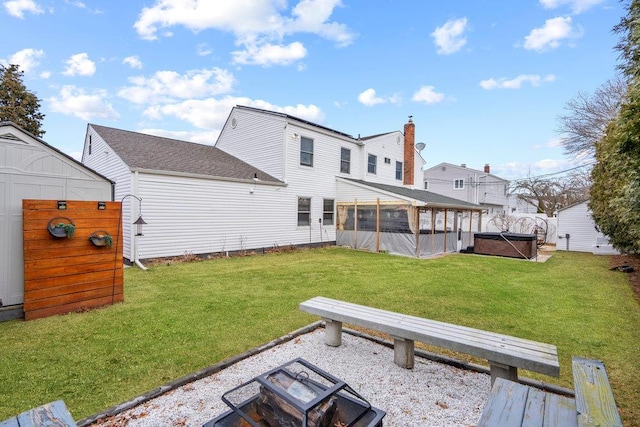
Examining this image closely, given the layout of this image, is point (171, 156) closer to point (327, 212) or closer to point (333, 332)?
point (327, 212)

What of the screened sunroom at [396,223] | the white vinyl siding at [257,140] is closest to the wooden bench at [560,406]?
the screened sunroom at [396,223]

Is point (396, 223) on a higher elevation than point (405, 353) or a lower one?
higher

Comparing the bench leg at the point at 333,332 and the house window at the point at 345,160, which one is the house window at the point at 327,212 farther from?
the bench leg at the point at 333,332

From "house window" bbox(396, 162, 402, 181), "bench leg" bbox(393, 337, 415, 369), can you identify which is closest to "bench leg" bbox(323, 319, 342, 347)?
"bench leg" bbox(393, 337, 415, 369)

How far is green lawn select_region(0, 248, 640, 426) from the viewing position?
3021 millimetres

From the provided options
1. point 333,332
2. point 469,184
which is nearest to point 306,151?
point 333,332

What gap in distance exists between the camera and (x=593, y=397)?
1.57 meters

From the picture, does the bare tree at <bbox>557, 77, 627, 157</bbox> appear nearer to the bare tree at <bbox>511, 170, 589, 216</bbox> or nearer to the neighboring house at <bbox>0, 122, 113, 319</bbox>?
the bare tree at <bbox>511, 170, 589, 216</bbox>

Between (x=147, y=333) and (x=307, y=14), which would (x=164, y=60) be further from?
(x=147, y=333)

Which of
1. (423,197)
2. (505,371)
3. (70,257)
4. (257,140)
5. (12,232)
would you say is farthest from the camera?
(257,140)

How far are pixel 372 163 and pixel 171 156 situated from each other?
10783mm

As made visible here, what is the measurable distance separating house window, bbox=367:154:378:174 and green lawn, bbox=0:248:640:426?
9.22m

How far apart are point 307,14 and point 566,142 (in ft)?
64.4

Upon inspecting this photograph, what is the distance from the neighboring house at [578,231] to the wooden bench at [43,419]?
1990cm
